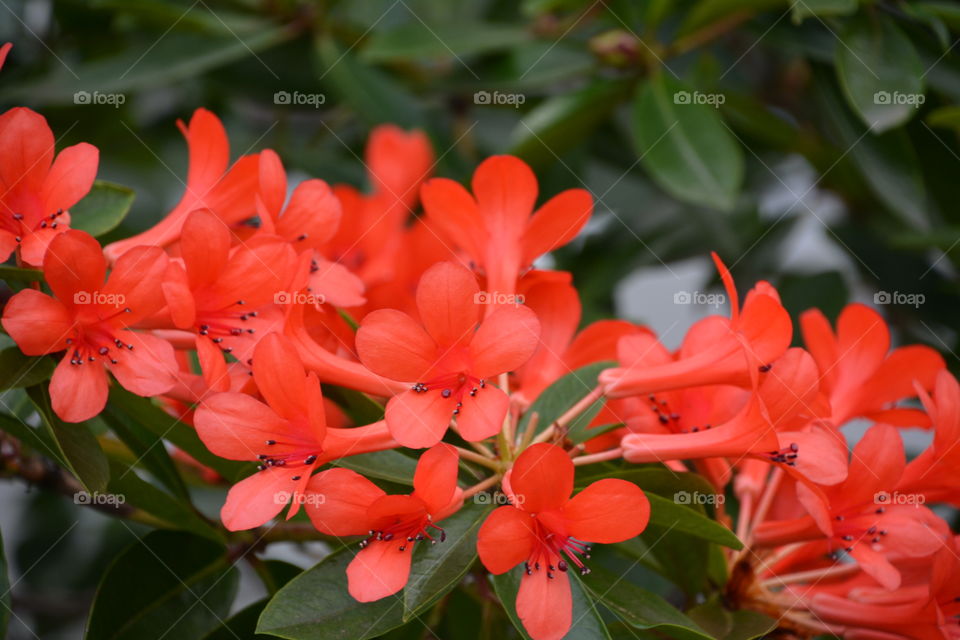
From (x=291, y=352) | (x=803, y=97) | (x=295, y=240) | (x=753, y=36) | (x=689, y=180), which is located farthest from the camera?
(x=803, y=97)

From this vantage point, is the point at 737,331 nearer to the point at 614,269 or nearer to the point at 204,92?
the point at 614,269

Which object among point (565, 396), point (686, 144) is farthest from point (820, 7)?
point (565, 396)

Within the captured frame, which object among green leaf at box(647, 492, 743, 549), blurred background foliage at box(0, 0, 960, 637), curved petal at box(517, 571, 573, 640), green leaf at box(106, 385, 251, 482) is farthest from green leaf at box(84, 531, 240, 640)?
blurred background foliage at box(0, 0, 960, 637)

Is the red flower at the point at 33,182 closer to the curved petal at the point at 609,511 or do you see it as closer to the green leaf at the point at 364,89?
the curved petal at the point at 609,511

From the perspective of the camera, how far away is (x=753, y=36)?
2066 millimetres

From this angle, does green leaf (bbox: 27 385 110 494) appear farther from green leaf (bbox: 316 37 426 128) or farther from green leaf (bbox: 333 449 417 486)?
green leaf (bbox: 316 37 426 128)

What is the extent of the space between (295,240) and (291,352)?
27 cm

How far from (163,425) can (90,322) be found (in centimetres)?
21

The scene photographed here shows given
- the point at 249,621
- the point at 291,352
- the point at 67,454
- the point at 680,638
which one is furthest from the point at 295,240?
the point at 680,638

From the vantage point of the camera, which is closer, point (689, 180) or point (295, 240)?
point (295, 240)

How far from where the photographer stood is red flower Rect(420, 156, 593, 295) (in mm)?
1267

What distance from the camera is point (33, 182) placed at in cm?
106

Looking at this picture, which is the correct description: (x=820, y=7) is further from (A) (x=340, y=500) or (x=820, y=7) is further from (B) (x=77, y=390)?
(B) (x=77, y=390)

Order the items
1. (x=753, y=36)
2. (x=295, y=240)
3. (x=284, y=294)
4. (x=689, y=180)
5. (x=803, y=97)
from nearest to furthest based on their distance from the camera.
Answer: (x=284, y=294)
(x=295, y=240)
(x=689, y=180)
(x=753, y=36)
(x=803, y=97)
